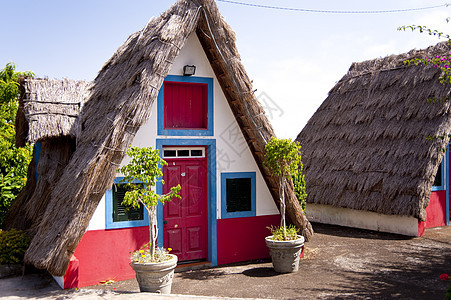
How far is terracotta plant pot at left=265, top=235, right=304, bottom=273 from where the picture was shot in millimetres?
Result: 7584

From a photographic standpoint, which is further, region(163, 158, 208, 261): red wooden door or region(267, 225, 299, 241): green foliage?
region(163, 158, 208, 261): red wooden door

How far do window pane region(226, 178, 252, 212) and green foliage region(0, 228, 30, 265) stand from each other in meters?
4.00

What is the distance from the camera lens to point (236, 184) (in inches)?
336

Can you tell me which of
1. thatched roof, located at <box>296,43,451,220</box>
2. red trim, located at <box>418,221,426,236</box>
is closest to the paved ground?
red trim, located at <box>418,221,426,236</box>

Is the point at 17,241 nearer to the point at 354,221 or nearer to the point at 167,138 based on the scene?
the point at 167,138

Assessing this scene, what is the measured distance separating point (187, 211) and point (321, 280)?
9.41 feet

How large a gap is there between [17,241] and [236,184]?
14.3 ft

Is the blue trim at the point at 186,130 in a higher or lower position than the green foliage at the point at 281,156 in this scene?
higher

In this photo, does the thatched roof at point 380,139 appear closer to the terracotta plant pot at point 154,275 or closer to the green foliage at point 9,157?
the terracotta plant pot at point 154,275

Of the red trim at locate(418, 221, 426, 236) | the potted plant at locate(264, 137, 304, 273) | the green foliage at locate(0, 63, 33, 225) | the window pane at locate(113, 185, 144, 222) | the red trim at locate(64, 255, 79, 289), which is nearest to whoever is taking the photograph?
the red trim at locate(64, 255, 79, 289)

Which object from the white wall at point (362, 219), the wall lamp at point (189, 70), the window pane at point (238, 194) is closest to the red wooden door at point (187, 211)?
the window pane at point (238, 194)

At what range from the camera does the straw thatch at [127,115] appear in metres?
6.45

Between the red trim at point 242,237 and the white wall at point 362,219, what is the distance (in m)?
4.28

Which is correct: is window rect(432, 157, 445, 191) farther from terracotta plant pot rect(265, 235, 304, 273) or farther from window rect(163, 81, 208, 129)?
window rect(163, 81, 208, 129)
